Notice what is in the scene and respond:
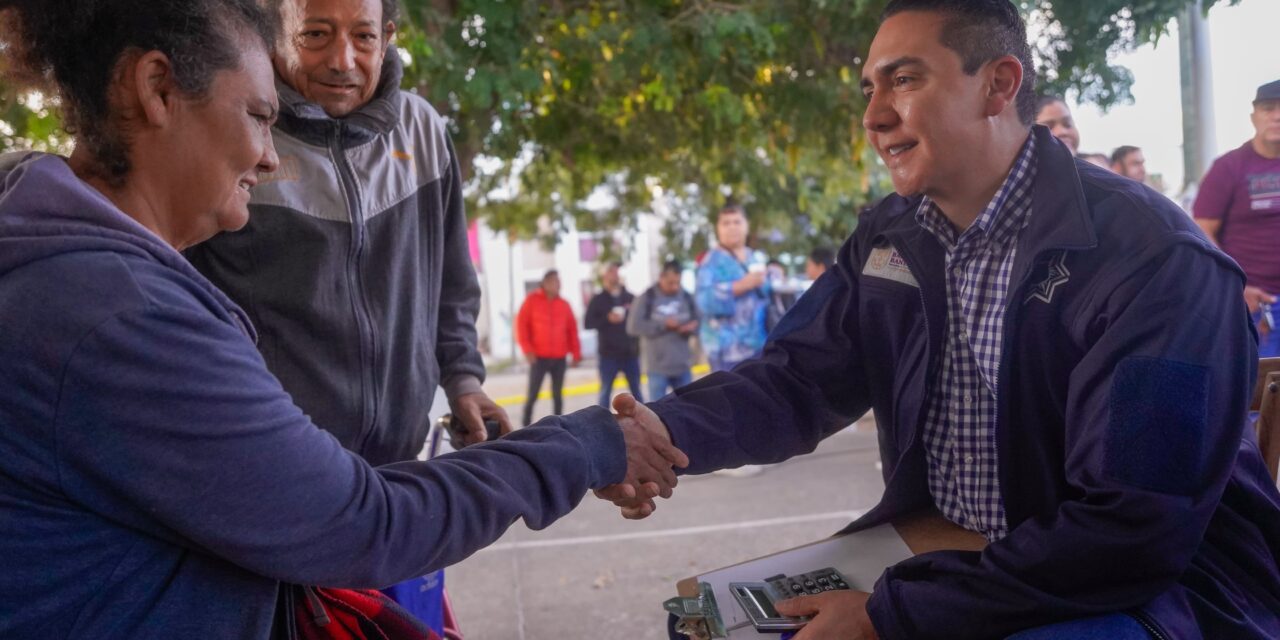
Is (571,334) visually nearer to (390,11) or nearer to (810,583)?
(390,11)

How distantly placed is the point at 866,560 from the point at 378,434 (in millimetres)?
1226

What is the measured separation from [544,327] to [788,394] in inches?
386

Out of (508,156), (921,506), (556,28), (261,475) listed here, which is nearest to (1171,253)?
(921,506)

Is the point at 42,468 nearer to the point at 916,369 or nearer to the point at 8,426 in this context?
the point at 8,426

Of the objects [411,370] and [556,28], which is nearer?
[411,370]

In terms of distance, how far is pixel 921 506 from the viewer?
256cm

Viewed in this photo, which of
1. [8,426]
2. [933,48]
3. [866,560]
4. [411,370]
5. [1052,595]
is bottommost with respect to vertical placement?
[866,560]

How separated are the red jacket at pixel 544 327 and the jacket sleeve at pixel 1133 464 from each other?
1050 centimetres

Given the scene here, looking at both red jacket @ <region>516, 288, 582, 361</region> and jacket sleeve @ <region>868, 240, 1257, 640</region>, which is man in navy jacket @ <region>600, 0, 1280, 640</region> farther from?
red jacket @ <region>516, 288, 582, 361</region>

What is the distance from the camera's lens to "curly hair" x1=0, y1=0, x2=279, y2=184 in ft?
5.22

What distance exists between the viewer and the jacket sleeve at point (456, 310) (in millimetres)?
3174

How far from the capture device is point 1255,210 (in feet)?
18.5

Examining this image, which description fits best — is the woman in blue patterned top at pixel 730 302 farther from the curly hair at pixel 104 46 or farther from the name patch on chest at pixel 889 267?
the curly hair at pixel 104 46

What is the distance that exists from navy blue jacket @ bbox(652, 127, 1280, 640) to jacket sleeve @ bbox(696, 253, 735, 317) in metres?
6.65
